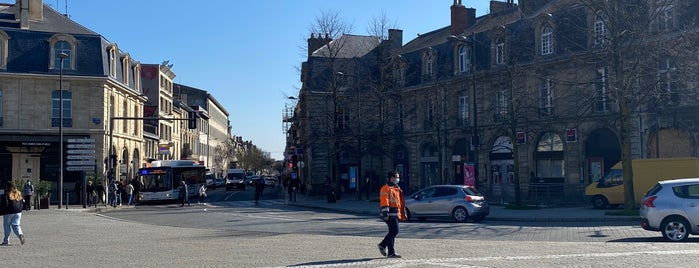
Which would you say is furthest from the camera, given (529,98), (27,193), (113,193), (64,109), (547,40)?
(64,109)

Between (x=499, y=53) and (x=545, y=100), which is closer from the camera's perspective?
(x=545, y=100)

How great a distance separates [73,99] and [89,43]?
149 inches

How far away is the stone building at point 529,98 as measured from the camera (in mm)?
26859

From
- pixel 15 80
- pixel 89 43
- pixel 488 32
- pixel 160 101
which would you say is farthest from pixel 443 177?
pixel 160 101

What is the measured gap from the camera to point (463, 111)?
46062 millimetres

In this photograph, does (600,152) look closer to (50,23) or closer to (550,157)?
(550,157)

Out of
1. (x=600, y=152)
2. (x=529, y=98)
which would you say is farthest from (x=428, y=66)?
(x=600, y=152)

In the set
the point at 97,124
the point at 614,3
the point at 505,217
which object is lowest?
the point at 505,217

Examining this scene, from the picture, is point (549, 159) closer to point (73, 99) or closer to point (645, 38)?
point (645, 38)

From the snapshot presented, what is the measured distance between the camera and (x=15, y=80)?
1721 inches

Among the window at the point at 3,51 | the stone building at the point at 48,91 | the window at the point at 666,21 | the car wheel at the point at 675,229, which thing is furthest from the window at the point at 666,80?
the window at the point at 3,51

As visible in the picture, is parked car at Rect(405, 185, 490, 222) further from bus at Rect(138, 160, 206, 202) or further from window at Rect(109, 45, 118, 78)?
window at Rect(109, 45, 118, 78)

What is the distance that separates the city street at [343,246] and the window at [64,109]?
23.5m

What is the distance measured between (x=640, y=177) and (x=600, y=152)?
28.4 feet
